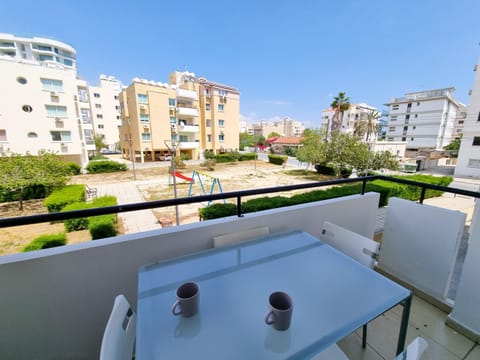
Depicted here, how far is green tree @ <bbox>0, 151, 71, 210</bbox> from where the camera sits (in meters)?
7.50

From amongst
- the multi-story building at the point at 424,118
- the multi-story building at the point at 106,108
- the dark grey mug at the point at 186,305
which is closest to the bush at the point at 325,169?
the dark grey mug at the point at 186,305

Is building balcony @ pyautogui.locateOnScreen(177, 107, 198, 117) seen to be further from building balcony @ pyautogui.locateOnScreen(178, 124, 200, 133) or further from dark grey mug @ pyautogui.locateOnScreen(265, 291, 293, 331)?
dark grey mug @ pyautogui.locateOnScreen(265, 291, 293, 331)

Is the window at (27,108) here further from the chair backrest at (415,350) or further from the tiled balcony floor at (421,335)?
the chair backrest at (415,350)

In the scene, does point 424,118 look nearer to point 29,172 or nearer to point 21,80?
point 29,172

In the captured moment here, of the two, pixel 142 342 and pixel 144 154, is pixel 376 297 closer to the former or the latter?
pixel 142 342

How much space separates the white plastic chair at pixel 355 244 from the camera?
1.22 m

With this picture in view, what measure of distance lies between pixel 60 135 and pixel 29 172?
9.57 m

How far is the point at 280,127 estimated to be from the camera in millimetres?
66250

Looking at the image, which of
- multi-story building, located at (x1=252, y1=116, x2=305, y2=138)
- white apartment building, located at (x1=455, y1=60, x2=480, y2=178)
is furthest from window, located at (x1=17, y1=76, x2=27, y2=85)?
multi-story building, located at (x1=252, y1=116, x2=305, y2=138)

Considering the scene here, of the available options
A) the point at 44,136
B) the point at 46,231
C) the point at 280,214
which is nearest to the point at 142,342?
the point at 280,214

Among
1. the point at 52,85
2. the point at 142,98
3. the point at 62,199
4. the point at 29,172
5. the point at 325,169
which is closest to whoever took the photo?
the point at 62,199

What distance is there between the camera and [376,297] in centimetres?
87

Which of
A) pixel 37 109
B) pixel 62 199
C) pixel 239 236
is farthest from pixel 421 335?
pixel 37 109

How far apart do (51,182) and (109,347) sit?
1094 centimetres
